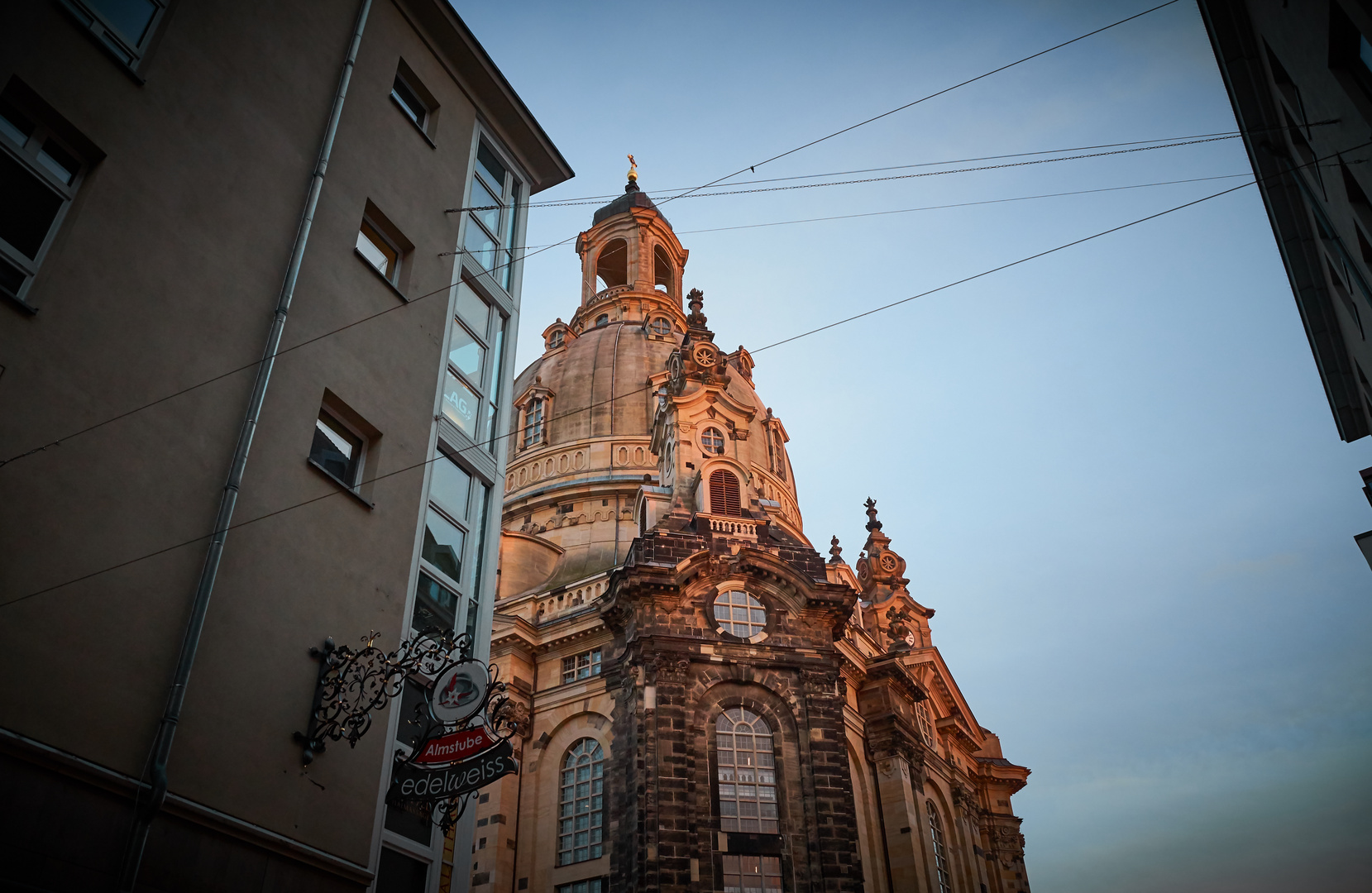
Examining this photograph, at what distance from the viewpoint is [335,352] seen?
47.0 feet

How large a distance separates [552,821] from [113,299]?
25.6m

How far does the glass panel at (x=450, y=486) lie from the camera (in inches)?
627

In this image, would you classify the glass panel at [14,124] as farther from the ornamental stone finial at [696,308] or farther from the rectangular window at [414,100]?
the ornamental stone finial at [696,308]

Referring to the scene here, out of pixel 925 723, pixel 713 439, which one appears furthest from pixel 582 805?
pixel 925 723

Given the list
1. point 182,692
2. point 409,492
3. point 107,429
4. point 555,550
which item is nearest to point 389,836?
point 182,692

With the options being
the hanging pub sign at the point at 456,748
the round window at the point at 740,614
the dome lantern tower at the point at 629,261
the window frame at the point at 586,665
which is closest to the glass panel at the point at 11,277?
the hanging pub sign at the point at 456,748

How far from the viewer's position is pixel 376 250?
16203 millimetres

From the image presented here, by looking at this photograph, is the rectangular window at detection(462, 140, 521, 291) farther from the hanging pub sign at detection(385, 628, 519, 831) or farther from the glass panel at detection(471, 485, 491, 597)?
the hanging pub sign at detection(385, 628, 519, 831)

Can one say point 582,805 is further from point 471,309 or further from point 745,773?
point 471,309

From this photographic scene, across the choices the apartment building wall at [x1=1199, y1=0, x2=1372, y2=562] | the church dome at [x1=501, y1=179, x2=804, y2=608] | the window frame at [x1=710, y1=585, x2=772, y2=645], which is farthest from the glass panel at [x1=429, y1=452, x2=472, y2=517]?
the church dome at [x1=501, y1=179, x2=804, y2=608]

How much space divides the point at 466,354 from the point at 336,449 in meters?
3.81

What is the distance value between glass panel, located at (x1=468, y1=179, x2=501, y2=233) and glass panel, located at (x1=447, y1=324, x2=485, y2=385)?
96.8 inches

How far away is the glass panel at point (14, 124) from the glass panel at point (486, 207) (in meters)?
8.26

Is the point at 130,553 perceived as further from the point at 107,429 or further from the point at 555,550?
the point at 555,550
